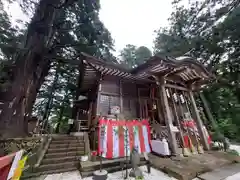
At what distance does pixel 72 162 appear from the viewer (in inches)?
154

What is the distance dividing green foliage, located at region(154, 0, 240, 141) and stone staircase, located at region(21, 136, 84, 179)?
Answer: 1018 centimetres

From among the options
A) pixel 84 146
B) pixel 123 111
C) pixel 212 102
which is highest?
pixel 212 102

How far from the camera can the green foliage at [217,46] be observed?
8.45 m

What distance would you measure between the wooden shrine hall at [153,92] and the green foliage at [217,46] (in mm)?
3957

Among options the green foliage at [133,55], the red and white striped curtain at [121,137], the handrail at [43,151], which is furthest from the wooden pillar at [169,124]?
the green foliage at [133,55]

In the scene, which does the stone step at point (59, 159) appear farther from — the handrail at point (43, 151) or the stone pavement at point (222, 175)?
the stone pavement at point (222, 175)

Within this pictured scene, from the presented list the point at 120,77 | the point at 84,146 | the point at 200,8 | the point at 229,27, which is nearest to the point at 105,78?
the point at 120,77

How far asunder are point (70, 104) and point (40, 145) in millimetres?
9318

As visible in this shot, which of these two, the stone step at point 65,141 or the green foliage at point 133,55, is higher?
the green foliage at point 133,55

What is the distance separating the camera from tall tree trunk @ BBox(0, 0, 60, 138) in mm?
5004

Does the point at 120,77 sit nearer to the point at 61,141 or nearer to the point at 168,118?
the point at 168,118

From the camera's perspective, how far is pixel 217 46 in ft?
28.9

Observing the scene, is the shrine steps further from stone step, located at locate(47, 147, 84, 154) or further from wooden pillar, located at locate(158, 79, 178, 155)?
wooden pillar, located at locate(158, 79, 178, 155)

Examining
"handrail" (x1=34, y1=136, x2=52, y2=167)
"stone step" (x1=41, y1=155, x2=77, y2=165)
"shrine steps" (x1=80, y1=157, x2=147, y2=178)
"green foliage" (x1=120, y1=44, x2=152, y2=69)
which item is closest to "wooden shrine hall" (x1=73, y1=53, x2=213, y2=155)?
"stone step" (x1=41, y1=155, x2=77, y2=165)
